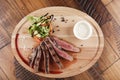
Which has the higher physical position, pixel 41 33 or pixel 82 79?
pixel 41 33

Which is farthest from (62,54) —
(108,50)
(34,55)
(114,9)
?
(114,9)

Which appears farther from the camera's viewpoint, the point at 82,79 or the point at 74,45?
the point at 82,79

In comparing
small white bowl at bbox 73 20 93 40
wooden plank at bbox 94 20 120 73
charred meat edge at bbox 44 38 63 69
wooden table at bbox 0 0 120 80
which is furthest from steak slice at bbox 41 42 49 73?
wooden plank at bbox 94 20 120 73

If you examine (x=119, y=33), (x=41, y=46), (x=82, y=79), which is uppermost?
(x=41, y=46)

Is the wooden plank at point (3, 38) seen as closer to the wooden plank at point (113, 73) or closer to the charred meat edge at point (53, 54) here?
the charred meat edge at point (53, 54)

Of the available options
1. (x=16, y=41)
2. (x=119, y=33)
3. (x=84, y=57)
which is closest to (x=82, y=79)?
(x=84, y=57)

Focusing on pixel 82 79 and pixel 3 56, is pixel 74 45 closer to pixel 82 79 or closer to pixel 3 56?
pixel 82 79

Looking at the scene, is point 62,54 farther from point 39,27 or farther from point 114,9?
point 114,9
